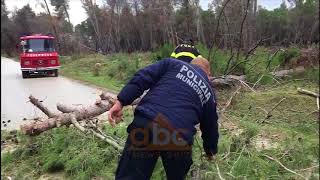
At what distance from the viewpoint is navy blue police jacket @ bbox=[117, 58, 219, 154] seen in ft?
10.8

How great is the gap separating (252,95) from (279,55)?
11.1ft

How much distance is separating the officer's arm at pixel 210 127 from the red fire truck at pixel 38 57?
17.1 meters

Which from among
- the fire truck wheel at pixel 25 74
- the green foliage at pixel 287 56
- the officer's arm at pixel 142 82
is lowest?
the fire truck wheel at pixel 25 74

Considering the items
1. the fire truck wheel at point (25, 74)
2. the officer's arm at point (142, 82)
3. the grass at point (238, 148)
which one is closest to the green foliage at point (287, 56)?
the grass at point (238, 148)

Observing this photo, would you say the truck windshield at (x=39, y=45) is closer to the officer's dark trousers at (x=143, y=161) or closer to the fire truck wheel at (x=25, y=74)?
the fire truck wheel at (x=25, y=74)

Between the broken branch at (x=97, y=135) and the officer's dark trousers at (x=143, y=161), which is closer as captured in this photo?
the officer's dark trousers at (x=143, y=161)

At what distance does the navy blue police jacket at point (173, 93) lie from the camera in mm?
3289

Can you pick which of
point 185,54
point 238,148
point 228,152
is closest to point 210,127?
point 228,152

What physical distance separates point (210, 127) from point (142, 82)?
73 centimetres

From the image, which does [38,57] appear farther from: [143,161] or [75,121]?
[143,161]

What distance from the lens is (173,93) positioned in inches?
130

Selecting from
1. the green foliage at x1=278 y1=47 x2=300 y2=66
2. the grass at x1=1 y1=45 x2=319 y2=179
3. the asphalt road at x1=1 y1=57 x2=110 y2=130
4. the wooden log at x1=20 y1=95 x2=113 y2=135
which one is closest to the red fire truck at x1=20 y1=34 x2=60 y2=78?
the asphalt road at x1=1 y1=57 x2=110 y2=130

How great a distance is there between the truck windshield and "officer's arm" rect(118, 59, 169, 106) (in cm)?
1806

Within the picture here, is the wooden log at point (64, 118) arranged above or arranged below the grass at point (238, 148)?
above
